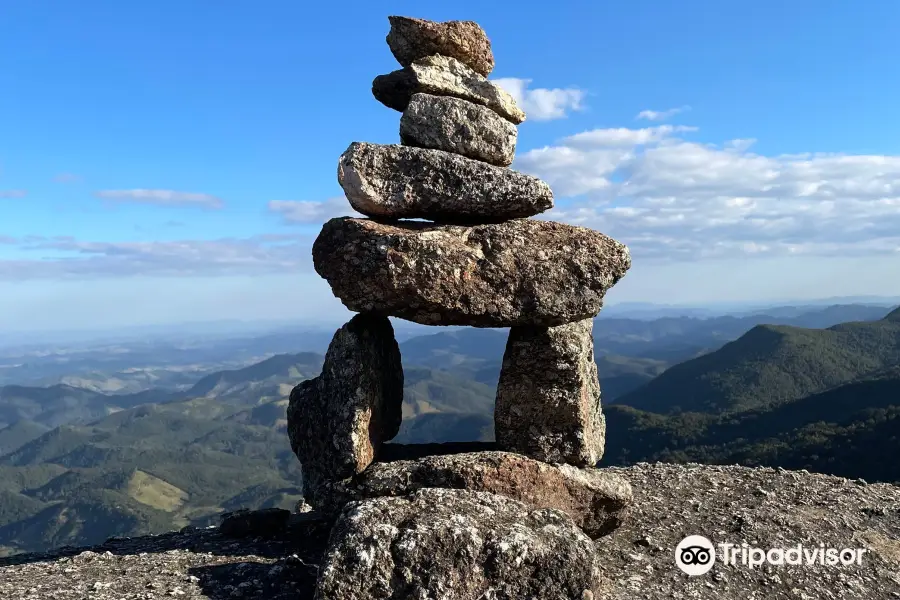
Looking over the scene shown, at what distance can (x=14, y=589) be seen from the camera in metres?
13.8

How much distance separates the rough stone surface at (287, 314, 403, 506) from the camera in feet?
56.7

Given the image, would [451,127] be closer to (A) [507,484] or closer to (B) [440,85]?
(B) [440,85]

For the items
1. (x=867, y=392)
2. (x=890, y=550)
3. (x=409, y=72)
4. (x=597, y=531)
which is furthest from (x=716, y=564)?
(x=867, y=392)

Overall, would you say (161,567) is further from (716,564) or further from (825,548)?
(825,548)

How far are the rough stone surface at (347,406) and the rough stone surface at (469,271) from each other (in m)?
1.44

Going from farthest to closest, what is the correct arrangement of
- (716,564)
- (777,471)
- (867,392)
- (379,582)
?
(867,392) → (777,471) → (716,564) → (379,582)

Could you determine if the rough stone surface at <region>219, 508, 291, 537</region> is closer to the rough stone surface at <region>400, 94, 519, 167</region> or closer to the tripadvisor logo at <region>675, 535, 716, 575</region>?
the tripadvisor logo at <region>675, 535, 716, 575</region>

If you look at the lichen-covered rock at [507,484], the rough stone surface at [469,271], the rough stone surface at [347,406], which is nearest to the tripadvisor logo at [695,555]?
the lichen-covered rock at [507,484]

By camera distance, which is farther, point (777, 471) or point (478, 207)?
point (777, 471)

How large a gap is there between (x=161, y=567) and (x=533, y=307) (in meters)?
11.7

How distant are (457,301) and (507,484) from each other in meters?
5.01

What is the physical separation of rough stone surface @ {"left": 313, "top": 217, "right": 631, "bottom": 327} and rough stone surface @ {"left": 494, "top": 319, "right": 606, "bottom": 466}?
2.69ft

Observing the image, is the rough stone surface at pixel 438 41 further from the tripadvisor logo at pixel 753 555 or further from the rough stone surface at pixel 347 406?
the tripadvisor logo at pixel 753 555

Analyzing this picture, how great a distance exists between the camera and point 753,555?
17.0m
